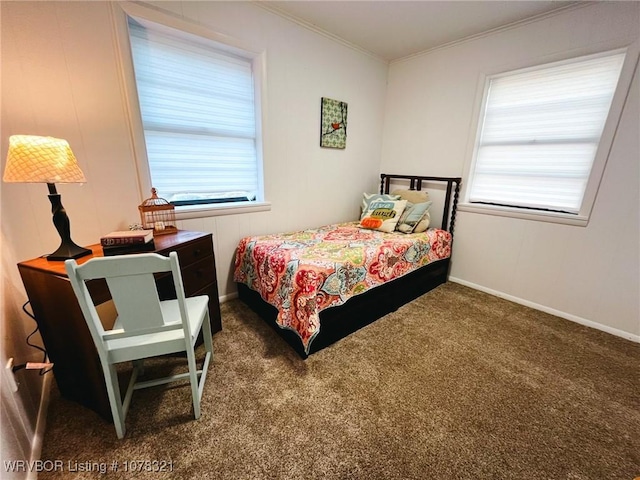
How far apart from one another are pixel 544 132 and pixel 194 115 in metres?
3.02

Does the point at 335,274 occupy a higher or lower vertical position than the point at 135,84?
lower

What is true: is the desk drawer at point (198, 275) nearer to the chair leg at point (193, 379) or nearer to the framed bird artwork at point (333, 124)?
the chair leg at point (193, 379)

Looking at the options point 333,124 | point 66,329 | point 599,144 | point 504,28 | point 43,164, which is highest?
point 504,28

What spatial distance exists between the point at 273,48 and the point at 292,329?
7.65 ft

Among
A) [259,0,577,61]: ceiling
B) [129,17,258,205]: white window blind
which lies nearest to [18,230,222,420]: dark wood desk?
[129,17,258,205]: white window blind

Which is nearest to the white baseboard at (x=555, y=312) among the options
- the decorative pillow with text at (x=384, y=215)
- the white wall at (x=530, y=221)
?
the white wall at (x=530, y=221)

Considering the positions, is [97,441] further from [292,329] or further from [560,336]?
[560,336]

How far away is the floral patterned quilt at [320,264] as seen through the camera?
1.66m

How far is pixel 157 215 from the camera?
1.80 meters

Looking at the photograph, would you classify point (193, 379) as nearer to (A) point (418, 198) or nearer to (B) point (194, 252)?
(B) point (194, 252)

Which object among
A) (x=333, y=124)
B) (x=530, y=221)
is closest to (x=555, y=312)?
(x=530, y=221)

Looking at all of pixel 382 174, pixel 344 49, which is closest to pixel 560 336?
pixel 382 174

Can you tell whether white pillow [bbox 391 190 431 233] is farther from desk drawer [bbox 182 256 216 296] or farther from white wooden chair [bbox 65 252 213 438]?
white wooden chair [bbox 65 252 213 438]

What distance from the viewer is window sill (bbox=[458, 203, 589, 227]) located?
2.14m
